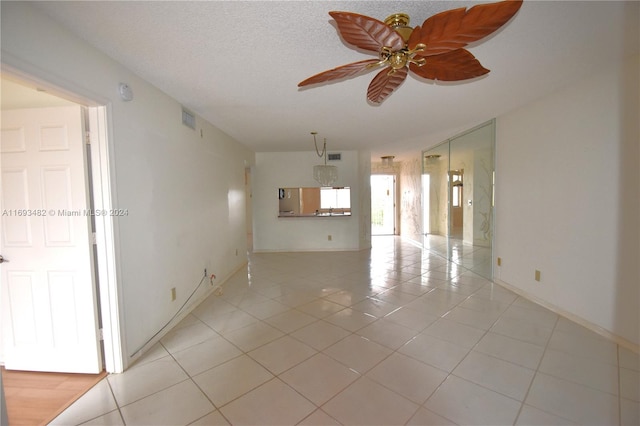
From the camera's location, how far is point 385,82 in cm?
193

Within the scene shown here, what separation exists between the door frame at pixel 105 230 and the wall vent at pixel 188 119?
1.10 metres

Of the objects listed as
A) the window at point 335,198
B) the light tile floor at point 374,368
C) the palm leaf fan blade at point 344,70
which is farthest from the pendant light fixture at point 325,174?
the palm leaf fan blade at point 344,70

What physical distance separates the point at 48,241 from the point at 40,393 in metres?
1.03

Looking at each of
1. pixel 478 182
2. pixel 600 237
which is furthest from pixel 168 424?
pixel 478 182

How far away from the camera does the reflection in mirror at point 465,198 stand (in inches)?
157

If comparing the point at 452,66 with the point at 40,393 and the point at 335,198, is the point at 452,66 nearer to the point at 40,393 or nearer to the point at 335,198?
the point at 40,393

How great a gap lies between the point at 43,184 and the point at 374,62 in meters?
2.44

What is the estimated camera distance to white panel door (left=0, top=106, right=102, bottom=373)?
1.87 m

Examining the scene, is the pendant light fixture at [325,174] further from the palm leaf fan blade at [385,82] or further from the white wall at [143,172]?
the palm leaf fan blade at [385,82]

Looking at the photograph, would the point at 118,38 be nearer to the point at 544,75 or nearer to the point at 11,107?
the point at 11,107

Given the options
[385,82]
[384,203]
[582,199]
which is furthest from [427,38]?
[384,203]

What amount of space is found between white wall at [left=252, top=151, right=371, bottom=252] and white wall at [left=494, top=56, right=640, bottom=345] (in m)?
3.23

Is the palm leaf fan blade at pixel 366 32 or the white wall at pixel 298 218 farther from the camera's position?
the white wall at pixel 298 218

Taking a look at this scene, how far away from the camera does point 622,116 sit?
7.23ft
